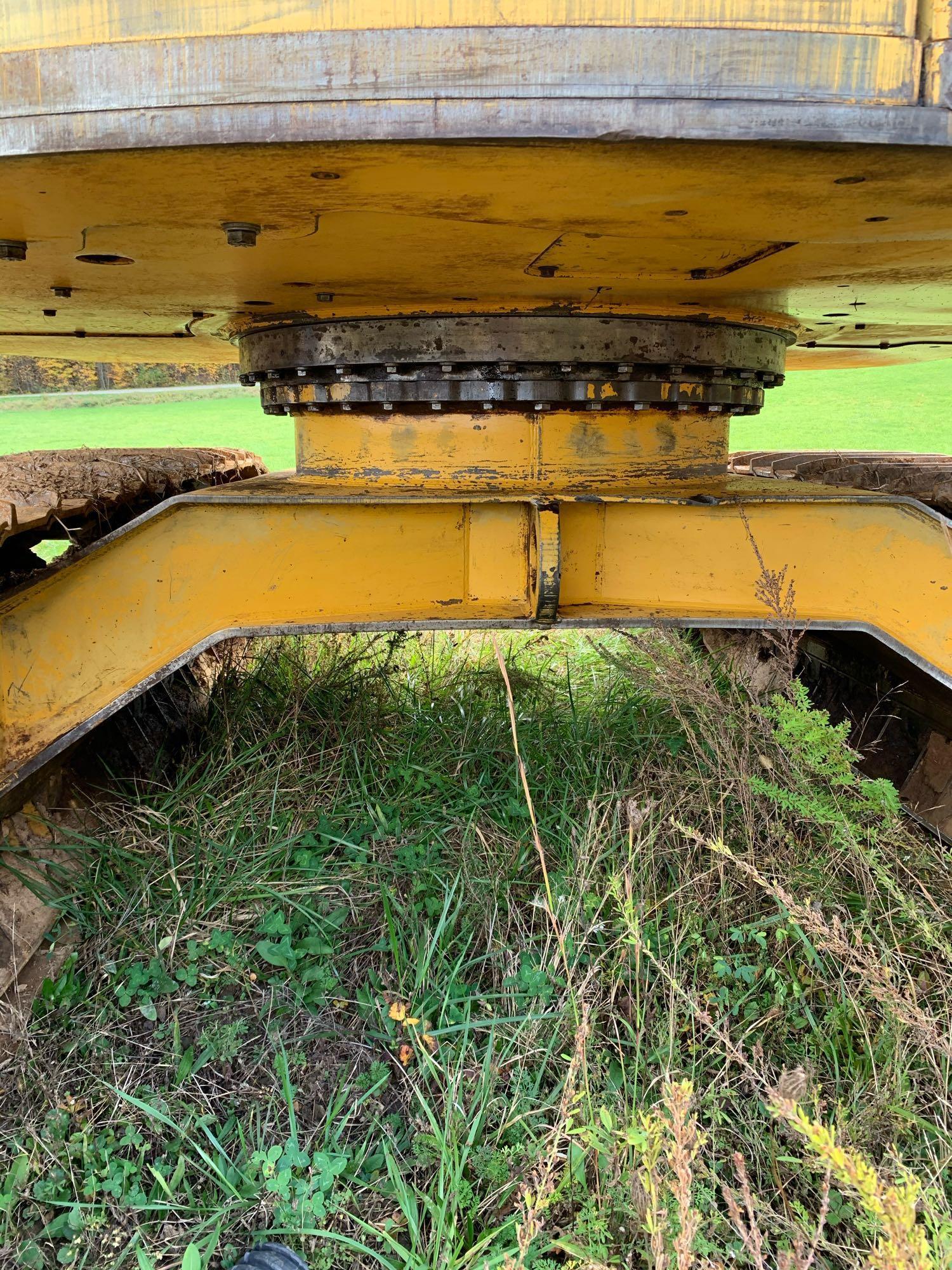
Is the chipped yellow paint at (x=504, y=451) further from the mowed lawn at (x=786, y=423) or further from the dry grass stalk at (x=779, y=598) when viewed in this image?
the mowed lawn at (x=786, y=423)

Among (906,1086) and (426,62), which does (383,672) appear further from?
(426,62)

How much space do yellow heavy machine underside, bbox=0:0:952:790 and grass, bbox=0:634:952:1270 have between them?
547 mm

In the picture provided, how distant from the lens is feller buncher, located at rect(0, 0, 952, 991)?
4.52ft

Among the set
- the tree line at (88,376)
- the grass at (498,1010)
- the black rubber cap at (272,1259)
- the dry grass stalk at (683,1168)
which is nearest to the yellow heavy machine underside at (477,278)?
the grass at (498,1010)

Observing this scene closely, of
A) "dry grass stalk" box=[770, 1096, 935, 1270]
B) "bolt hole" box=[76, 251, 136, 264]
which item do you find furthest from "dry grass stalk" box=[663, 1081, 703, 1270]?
"bolt hole" box=[76, 251, 136, 264]

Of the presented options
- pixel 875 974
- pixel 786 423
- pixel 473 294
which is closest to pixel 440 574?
pixel 473 294

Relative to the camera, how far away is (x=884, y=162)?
1448 mm

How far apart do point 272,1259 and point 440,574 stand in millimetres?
1636

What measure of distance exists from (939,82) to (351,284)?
1416 millimetres

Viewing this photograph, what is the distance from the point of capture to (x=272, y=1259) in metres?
1.80

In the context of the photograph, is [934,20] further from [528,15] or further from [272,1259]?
[272,1259]

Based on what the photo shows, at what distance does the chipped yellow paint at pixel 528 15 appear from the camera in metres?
1.38

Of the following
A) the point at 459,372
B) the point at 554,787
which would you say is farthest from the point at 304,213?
the point at 554,787

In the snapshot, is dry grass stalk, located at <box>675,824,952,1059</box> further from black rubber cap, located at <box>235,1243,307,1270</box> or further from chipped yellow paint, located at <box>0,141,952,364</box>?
chipped yellow paint, located at <box>0,141,952,364</box>
